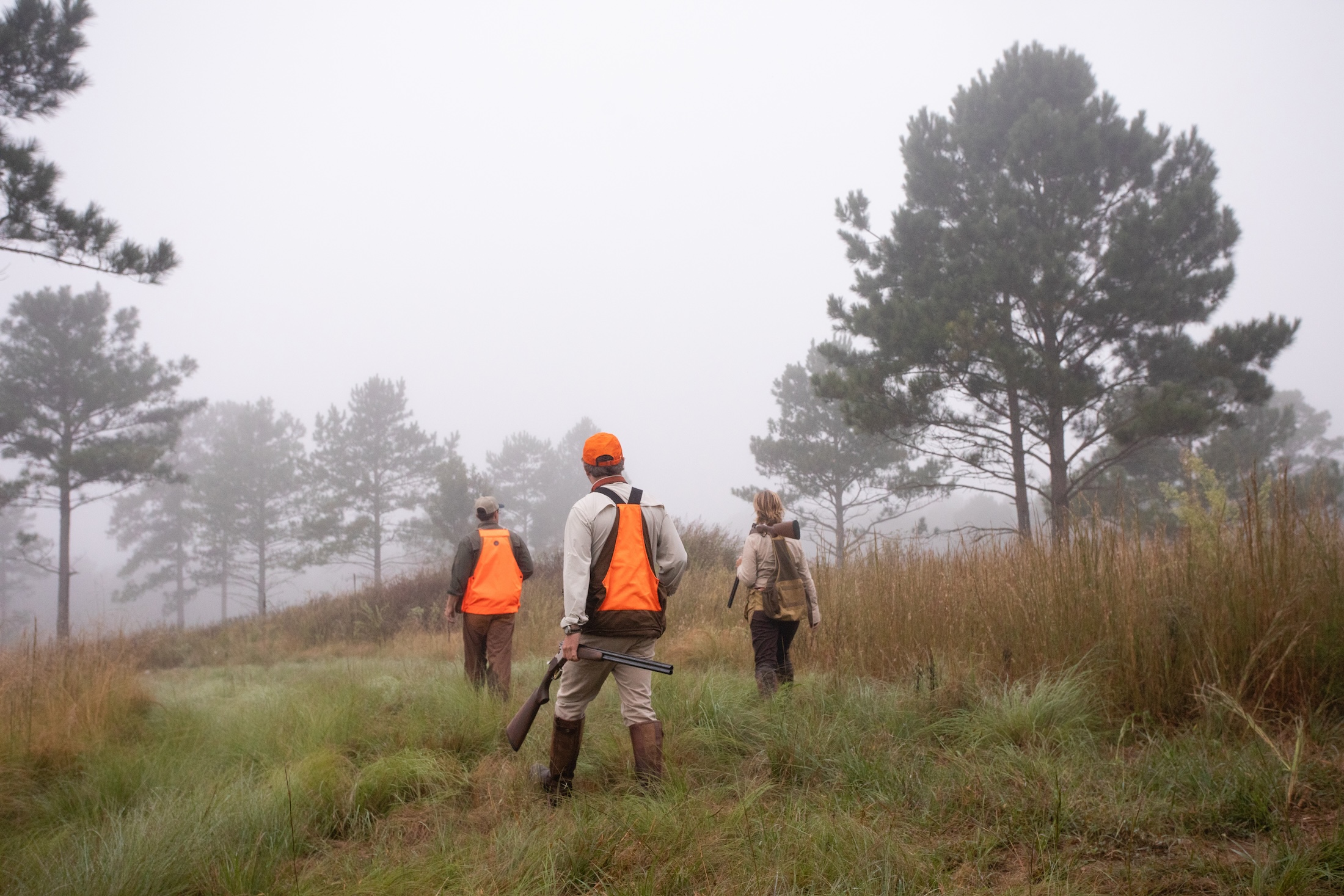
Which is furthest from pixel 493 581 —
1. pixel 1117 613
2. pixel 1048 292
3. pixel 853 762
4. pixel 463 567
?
pixel 1048 292

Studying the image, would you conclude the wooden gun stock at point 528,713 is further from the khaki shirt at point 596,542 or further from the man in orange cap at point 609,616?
the khaki shirt at point 596,542

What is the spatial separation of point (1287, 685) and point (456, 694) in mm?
5241

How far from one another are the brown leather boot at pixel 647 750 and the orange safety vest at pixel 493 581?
272 cm

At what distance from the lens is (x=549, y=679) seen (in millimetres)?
3975

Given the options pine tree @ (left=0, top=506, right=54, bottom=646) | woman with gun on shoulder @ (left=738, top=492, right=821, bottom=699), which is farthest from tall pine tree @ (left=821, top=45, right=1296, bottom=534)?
pine tree @ (left=0, top=506, right=54, bottom=646)

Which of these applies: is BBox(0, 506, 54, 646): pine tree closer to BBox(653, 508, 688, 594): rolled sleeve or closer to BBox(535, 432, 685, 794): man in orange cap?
BBox(535, 432, 685, 794): man in orange cap

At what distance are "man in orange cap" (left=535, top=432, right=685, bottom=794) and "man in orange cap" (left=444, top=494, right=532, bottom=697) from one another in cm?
248

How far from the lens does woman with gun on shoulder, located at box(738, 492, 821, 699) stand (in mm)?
5660

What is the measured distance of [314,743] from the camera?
466cm

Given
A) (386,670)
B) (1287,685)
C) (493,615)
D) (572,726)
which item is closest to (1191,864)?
(1287,685)

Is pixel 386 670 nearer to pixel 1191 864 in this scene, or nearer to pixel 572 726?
pixel 572 726

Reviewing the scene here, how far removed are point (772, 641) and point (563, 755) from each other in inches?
92.1

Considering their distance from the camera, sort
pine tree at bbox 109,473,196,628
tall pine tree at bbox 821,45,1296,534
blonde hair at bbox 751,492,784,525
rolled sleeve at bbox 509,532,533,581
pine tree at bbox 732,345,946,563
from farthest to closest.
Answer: pine tree at bbox 109,473,196,628 < pine tree at bbox 732,345,946,563 < tall pine tree at bbox 821,45,1296,534 < rolled sleeve at bbox 509,532,533,581 < blonde hair at bbox 751,492,784,525

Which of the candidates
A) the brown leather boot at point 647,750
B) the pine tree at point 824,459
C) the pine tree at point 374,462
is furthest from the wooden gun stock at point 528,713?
the pine tree at point 374,462
